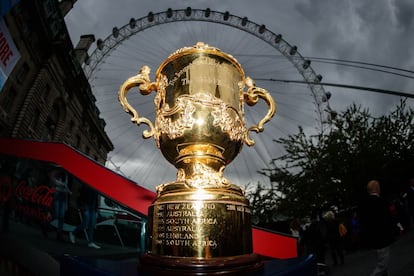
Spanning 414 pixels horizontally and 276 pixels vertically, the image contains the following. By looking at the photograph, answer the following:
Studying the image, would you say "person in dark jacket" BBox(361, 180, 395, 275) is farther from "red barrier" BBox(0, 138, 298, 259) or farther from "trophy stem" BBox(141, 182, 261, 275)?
"trophy stem" BBox(141, 182, 261, 275)

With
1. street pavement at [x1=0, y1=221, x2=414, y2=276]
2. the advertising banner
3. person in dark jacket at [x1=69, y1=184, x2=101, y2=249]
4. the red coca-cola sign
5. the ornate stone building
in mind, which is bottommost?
street pavement at [x1=0, y1=221, x2=414, y2=276]

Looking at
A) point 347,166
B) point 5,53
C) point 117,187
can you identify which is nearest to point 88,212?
point 117,187

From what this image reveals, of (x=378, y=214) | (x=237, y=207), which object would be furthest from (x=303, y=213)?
(x=237, y=207)

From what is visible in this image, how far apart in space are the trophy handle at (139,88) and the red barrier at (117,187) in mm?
1700

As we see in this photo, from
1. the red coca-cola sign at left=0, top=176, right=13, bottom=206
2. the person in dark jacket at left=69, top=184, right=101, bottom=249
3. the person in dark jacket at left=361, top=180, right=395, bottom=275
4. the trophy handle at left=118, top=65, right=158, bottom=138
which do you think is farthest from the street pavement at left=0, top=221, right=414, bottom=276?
the trophy handle at left=118, top=65, right=158, bottom=138

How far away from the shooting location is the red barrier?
3.78 m

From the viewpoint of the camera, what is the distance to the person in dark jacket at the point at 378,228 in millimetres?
3205

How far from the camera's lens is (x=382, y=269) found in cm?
317

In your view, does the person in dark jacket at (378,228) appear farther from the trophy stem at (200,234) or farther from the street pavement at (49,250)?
the trophy stem at (200,234)

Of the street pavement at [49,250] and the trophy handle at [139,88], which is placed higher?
the trophy handle at [139,88]

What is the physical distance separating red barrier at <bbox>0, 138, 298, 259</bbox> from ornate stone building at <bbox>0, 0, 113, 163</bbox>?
29.2 feet

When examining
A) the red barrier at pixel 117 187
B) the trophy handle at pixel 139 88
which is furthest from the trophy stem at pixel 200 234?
the red barrier at pixel 117 187

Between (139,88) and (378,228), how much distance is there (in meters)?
3.42

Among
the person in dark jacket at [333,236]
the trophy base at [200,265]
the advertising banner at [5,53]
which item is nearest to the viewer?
the trophy base at [200,265]
